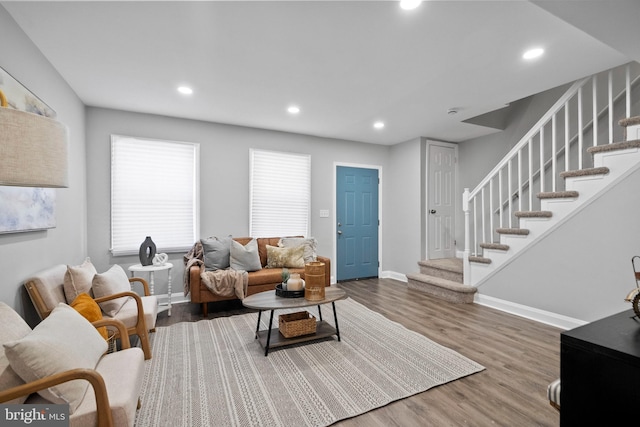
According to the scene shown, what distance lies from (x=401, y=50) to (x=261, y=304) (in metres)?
2.45

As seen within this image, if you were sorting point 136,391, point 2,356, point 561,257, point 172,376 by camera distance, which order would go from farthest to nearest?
point 561,257
point 172,376
point 136,391
point 2,356

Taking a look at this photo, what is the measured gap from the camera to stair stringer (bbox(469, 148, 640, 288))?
2727mm

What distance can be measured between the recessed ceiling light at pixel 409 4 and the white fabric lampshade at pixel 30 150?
1.98 m

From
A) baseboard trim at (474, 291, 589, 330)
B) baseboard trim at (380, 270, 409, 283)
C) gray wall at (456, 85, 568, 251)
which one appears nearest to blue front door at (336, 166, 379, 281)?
baseboard trim at (380, 270, 409, 283)

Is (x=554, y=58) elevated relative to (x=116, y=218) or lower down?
elevated

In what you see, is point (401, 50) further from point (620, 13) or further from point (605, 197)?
point (605, 197)

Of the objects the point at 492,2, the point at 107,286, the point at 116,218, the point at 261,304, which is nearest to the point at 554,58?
the point at 492,2

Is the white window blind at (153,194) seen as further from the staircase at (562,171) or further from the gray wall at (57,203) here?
the staircase at (562,171)

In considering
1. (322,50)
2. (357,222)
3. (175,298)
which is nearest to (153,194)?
(175,298)

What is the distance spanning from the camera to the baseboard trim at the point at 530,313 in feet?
9.99

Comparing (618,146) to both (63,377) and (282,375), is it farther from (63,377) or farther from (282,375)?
(63,377)

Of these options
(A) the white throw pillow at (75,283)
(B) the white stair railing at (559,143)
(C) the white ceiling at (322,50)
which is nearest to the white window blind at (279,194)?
(C) the white ceiling at (322,50)

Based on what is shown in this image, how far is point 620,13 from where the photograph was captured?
1.68 meters

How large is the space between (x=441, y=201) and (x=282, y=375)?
13.9ft
